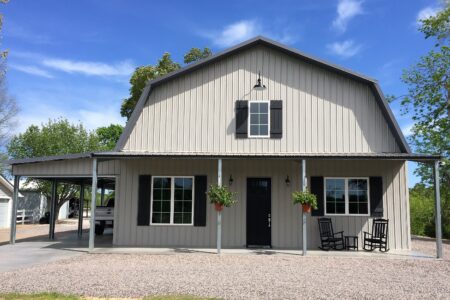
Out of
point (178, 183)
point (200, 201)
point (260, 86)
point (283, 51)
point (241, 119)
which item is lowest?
point (200, 201)

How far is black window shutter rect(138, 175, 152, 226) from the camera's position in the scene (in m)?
11.9

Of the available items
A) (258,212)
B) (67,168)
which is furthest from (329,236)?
(67,168)

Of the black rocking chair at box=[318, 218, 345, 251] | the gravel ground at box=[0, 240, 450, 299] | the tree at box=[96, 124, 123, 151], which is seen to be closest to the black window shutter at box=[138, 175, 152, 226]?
the gravel ground at box=[0, 240, 450, 299]

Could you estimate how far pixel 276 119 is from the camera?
473 inches

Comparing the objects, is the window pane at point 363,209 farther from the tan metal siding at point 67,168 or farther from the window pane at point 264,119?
the tan metal siding at point 67,168

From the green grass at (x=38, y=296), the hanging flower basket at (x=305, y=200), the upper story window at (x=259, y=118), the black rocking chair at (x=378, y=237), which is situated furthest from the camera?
the upper story window at (x=259, y=118)

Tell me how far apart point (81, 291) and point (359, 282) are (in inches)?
181

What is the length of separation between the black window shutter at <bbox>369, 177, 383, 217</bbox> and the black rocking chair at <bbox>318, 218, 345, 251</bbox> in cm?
121

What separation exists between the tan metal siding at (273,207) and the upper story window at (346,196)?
8.2 inches

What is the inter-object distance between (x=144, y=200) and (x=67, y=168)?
8.75ft

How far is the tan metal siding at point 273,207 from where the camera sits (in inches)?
462

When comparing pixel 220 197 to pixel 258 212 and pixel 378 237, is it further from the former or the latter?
pixel 378 237

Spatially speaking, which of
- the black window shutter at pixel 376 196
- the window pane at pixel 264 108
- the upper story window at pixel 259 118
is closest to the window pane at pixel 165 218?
the upper story window at pixel 259 118

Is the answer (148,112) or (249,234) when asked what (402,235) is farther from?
(148,112)
